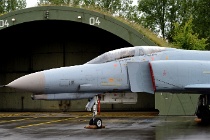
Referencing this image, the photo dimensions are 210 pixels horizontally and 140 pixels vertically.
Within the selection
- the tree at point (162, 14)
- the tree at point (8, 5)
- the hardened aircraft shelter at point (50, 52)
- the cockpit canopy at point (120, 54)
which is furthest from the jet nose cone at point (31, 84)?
the tree at point (8, 5)

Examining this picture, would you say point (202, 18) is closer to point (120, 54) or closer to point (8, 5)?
point (8, 5)

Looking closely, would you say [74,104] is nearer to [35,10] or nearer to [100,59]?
[35,10]

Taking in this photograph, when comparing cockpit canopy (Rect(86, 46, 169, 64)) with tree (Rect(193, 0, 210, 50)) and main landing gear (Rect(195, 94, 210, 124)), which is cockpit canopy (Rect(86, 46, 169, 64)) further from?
tree (Rect(193, 0, 210, 50))

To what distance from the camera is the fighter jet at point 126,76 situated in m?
11.8

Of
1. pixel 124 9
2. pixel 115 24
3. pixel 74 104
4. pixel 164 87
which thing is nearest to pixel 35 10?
pixel 115 24

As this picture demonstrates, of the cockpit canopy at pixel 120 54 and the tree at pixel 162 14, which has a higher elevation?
the tree at pixel 162 14

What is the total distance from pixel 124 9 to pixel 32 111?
36.3m

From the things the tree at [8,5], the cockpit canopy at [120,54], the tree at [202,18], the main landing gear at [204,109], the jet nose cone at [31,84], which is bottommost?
the main landing gear at [204,109]

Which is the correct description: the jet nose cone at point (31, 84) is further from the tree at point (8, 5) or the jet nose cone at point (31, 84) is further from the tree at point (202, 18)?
the tree at point (8, 5)

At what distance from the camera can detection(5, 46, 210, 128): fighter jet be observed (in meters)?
11.8

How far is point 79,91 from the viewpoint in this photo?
1202 centimetres

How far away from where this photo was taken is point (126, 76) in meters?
12.4

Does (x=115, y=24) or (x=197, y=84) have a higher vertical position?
(x=115, y=24)

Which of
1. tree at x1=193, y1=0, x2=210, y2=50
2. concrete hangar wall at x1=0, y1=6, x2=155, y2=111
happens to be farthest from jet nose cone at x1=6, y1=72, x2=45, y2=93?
tree at x1=193, y1=0, x2=210, y2=50
